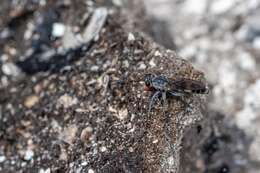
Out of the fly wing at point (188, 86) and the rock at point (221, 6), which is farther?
the rock at point (221, 6)

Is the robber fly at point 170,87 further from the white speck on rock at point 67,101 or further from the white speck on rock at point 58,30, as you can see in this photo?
the white speck on rock at point 58,30

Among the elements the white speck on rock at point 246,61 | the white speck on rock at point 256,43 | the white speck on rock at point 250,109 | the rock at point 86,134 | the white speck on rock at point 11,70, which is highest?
the white speck on rock at point 256,43

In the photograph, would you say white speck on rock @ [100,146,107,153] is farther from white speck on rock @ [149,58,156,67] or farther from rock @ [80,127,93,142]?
white speck on rock @ [149,58,156,67]

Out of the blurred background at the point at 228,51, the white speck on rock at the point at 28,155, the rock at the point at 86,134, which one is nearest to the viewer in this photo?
the rock at the point at 86,134

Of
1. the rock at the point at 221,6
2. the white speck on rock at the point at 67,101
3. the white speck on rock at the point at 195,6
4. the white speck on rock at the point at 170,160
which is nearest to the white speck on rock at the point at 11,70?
the white speck on rock at the point at 67,101

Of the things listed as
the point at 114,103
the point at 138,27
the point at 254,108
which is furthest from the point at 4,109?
the point at 254,108

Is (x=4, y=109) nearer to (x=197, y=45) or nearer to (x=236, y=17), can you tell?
(x=197, y=45)

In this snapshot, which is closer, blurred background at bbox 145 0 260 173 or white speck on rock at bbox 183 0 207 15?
blurred background at bbox 145 0 260 173

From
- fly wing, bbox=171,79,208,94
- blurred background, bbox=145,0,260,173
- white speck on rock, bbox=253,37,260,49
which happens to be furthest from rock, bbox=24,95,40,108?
white speck on rock, bbox=253,37,260,49
